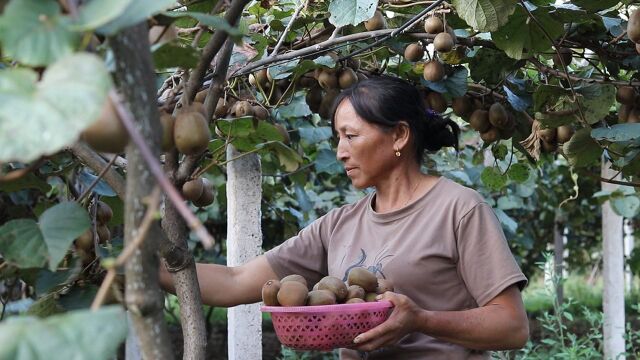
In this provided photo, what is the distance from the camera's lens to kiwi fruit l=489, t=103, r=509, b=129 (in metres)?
2.90

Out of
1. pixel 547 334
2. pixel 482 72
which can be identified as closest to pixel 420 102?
pixel 482 72

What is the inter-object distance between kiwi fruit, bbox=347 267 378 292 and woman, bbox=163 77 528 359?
0.32 feet

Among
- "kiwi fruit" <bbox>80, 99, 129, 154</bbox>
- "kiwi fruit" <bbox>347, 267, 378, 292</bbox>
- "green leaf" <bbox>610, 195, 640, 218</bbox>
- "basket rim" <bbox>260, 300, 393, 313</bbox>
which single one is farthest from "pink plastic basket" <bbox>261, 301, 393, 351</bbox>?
"green leaf" <bbox>610, 195, 640, 218</bbox>

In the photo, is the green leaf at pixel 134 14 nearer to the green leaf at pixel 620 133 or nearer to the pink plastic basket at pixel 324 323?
the pink plastic basket at pixel 324 323

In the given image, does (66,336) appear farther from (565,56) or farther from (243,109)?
(565,56)

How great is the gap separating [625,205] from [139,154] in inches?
150

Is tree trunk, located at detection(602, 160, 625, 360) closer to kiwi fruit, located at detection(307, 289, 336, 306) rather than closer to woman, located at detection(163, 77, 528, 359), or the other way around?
woman, located at detection(163, 77, 528, 359)

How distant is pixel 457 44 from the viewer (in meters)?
2.77

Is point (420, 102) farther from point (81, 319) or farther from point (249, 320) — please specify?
point (81, 319)

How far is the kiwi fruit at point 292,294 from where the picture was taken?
1914 millimetres

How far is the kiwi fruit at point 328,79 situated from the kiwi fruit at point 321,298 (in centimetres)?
95

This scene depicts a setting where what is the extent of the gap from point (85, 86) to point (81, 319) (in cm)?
20

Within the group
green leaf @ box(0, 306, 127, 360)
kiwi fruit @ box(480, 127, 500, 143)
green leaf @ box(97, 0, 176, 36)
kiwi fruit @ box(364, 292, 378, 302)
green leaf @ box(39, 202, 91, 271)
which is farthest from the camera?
kiwi fruit @ box(480, 127, 500, 143)

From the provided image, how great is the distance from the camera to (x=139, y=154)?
39.3 inches
